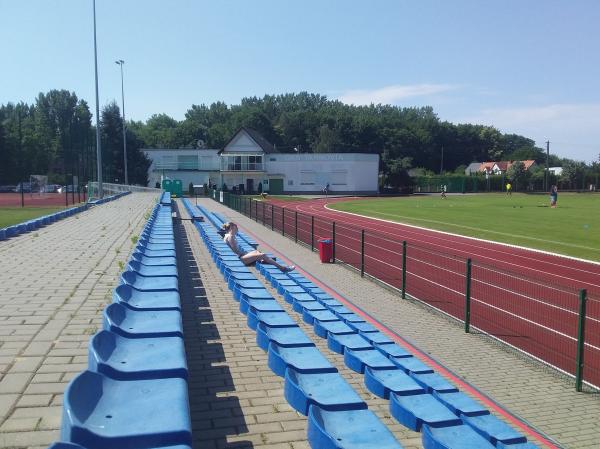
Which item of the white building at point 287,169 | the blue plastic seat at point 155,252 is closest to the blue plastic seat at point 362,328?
the blue plastic seat at point 155,252

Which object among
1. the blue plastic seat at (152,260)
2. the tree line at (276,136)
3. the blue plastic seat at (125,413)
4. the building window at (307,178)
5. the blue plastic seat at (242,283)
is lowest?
the blue plastic seat at (242,283)

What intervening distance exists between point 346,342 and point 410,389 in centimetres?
184

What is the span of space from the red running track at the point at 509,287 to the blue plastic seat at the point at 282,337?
12.9 ft

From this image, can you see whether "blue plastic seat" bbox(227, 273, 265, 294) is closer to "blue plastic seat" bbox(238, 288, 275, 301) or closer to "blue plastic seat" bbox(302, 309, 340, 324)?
"blue plastic seat" bbox(238, 288, 275, 301)

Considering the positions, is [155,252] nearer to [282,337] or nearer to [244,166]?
[282,337]

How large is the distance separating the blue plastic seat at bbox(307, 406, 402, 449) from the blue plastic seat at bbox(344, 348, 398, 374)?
6.06ft

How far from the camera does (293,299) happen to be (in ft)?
31.2

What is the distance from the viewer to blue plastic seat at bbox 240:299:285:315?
24.8 ft

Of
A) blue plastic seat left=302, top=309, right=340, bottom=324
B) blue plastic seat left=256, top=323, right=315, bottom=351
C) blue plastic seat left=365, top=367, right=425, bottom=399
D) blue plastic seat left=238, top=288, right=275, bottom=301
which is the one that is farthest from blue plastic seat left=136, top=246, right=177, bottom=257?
blue plastic seat left=365, top=367, right=425, bottom=399

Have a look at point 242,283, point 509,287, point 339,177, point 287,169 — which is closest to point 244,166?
point 287,169

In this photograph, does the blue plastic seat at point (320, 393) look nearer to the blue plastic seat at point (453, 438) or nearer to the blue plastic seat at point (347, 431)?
the blue plastic seat at point (347, 431)

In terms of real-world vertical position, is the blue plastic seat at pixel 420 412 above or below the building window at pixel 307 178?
below

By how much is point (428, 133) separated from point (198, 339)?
11306 centimetres

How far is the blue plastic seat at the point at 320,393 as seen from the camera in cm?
421
